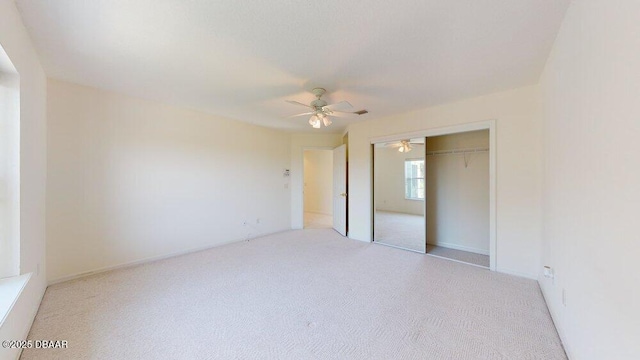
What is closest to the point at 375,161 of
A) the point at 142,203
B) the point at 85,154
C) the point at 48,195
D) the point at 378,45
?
the point at 378,45

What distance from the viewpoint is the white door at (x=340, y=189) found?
17.2 ft

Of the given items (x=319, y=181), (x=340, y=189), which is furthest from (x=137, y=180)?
(x=319, y=181)

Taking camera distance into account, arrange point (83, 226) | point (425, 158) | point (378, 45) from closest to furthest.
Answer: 1. point (378, 45)
2. point (83, 226)
3. point (425, 158)

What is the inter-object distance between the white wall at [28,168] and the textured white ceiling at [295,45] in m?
0.17

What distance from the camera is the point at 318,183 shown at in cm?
820

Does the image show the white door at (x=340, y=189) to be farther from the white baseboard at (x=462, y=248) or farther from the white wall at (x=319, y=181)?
the white wall at (x=319, y=181)

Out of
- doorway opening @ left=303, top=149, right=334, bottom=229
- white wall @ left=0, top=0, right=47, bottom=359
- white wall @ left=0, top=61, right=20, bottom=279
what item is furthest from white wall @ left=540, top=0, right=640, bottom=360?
doorway opening @ left=303, top=149, right=334, bottom=229

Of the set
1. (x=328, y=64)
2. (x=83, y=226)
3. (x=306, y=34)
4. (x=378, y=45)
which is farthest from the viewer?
(x=83, y=226)

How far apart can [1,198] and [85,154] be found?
1.50 metres

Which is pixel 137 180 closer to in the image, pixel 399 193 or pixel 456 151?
pixel 399 193

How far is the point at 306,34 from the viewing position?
187 cm

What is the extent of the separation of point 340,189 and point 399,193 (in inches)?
51.2

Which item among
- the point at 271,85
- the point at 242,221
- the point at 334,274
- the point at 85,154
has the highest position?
the point at 271,85

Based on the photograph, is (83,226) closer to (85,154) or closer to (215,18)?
(85,154)
